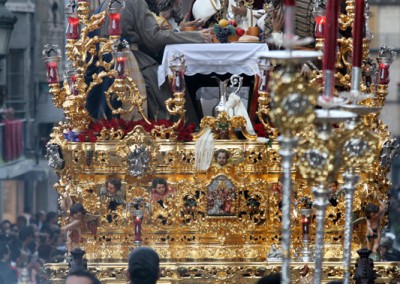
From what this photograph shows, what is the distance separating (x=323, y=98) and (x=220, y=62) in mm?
7849

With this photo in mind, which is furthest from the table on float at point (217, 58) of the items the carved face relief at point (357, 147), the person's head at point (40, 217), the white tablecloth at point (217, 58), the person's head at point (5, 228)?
the person's head at point (40, 217)

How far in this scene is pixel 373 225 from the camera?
22125mm

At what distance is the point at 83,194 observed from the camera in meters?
22.3

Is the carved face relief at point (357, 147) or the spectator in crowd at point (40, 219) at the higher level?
the carved face relief at point (357, 147)

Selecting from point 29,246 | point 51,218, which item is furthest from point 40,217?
point 29,246

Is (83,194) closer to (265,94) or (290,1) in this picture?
(265,94)

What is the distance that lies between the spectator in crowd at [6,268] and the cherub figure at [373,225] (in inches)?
186

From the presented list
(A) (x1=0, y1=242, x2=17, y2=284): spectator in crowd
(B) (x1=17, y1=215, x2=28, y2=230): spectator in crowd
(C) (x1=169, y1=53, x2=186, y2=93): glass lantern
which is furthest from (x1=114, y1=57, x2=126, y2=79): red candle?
(B) (x1=17, y1=215, x2=28, y2=230): spectator in crowd

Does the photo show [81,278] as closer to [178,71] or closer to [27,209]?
[178,71]

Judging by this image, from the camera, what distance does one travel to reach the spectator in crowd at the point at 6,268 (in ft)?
87.1

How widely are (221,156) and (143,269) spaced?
545 cm

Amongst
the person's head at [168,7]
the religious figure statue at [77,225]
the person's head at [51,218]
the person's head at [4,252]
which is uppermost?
the person's head at [168,7]

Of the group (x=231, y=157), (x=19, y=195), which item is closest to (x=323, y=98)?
(x=231, y=157)

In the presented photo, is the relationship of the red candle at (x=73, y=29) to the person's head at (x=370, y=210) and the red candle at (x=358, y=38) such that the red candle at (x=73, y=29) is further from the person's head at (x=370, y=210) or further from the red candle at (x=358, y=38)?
the red candle at (x=358, y=38)
